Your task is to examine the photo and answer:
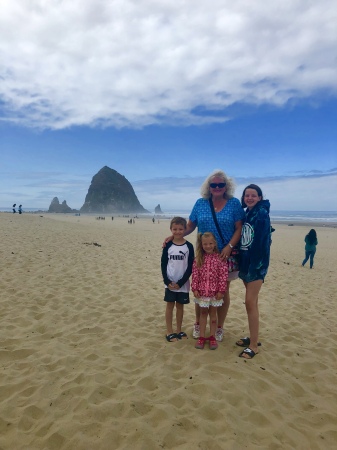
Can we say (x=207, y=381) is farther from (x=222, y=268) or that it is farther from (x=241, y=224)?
(x=241, y=224)

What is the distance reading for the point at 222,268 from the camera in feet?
14.7

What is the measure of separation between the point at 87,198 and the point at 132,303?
179 meters

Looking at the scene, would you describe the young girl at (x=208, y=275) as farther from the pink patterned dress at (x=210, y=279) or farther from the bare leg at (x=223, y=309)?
the bare leg at (x=223, y=309)

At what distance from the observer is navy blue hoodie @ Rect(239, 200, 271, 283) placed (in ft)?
14.0

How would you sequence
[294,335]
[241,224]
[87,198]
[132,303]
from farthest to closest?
[87,198] → [132,303] → [294,335] → [241,224]

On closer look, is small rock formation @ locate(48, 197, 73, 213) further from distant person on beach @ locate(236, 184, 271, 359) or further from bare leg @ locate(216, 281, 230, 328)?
distant person on beach @ locate(236, 184, 271, 359)

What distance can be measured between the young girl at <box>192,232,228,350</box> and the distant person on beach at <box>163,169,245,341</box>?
0.45ft

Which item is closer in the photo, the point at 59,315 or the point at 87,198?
the point at 59,315

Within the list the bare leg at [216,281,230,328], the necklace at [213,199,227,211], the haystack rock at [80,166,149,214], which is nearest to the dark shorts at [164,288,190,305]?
the bare leg at [216,281,230,328]

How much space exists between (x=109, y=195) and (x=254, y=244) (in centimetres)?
17872

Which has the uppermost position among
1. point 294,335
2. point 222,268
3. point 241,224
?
point 241,224

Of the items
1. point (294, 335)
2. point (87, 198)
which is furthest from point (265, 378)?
point (87, 198)

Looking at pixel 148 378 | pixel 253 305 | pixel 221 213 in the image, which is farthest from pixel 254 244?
pixel 148 378

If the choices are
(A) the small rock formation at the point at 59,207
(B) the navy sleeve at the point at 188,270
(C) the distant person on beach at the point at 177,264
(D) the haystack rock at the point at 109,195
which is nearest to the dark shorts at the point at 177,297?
(C) the distant person on beach at the point at 177,264
